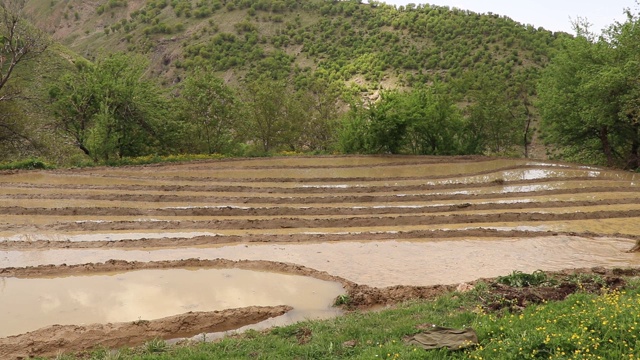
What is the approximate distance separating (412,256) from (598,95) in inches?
784

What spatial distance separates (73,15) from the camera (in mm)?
97938

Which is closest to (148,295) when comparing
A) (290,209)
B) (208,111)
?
(290,209)

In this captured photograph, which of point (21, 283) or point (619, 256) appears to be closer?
point (21, 283)

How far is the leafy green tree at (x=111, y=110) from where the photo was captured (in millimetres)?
28453

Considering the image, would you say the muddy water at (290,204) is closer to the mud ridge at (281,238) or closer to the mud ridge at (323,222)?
the mud ridge at (323,222)

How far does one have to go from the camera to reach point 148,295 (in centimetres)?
1000

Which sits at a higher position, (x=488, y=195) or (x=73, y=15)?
(x=73, y=15)

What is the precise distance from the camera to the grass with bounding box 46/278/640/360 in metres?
5.99

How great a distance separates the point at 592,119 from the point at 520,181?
742 centimetres

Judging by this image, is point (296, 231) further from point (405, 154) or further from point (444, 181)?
point (405, 154)

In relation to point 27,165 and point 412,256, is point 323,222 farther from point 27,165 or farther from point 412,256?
point 27,165

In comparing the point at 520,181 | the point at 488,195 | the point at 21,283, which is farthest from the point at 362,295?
the point at 520,181

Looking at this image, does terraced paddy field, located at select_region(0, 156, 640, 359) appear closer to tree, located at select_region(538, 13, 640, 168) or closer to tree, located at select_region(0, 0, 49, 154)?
tree, located at select_region(538, 13, 640, 168)

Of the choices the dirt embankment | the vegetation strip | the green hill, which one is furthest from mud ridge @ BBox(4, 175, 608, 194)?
the vegetation strip
